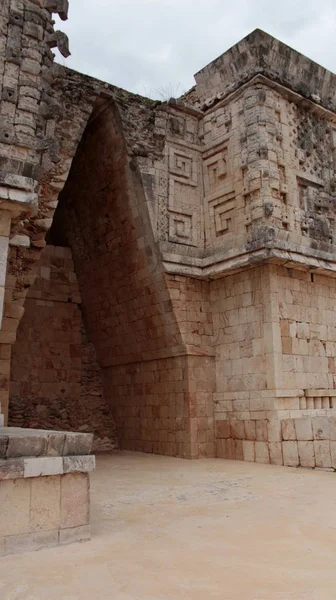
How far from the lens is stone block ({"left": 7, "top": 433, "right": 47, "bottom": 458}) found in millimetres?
Result: 3254

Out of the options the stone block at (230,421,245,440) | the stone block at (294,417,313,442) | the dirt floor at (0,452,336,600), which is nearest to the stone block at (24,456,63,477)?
the dirt floor at (0,452,336,600)

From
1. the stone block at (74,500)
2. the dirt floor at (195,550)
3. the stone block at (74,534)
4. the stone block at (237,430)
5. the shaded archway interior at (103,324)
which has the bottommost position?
the dirt floor at (195,550)

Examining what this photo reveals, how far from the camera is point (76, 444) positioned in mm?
3543

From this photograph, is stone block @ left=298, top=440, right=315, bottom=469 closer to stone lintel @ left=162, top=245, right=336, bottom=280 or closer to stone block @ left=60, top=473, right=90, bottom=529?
stone lintel @ left=162, top=245, right=336, bottom=280

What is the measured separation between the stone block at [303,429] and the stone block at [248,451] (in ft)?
3.07

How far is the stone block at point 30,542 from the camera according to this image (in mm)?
3071

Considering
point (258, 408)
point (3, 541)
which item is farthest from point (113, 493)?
point (258, 408)

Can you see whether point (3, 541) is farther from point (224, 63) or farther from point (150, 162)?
point (224, 63)

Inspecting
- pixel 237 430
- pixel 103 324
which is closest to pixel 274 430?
pixel 237 430

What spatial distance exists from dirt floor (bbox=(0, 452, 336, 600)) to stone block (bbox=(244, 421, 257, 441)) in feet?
6.20

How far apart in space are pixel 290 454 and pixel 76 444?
4.41 m

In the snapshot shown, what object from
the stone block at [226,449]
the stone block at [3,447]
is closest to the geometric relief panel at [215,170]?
the stone block at [226,449]

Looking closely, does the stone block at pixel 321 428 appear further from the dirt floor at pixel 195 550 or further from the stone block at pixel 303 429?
the dirt floor at pixel 195 550

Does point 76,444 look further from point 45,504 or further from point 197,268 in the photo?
point 197,268
